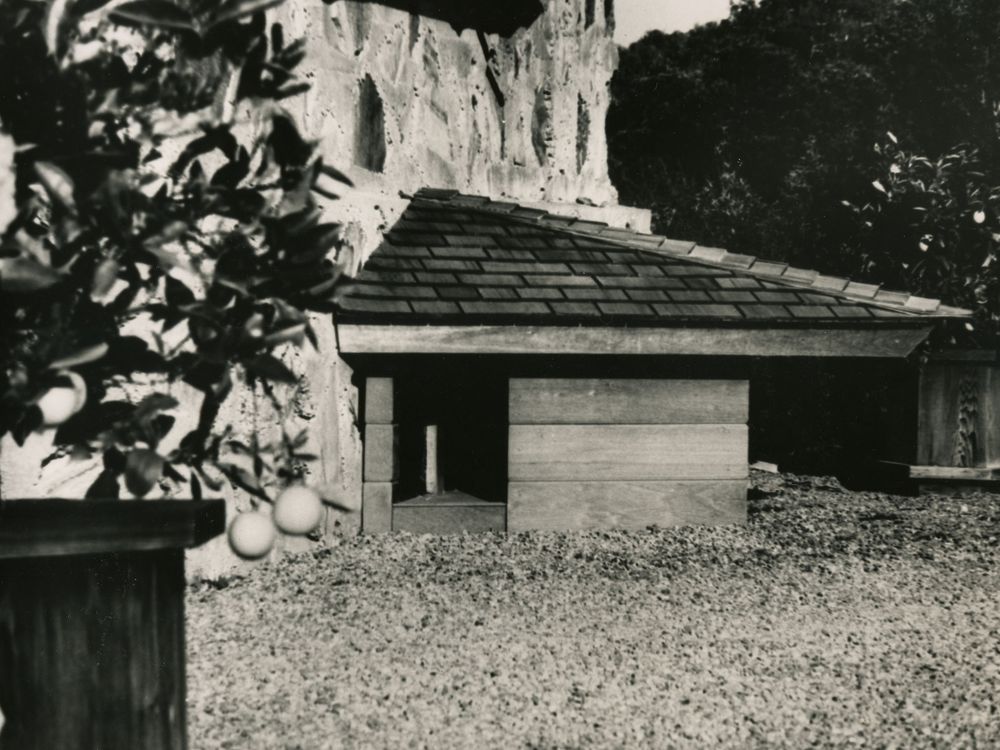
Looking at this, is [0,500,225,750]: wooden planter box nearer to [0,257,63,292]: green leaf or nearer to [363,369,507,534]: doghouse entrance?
[0,257,63,292]: green leaf

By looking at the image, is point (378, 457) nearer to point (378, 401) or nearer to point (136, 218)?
point (378, 401)

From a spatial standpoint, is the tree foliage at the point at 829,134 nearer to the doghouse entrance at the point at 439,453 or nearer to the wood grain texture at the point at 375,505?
the doghouse entrance at the point at 439,453

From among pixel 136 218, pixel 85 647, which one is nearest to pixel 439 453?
pixel 85 647

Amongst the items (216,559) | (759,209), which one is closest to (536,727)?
(216,559)

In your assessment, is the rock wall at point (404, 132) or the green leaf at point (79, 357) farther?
the rock wall at point (404, 132)

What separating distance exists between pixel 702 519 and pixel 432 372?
1908mm

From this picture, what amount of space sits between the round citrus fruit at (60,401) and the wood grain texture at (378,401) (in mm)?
4018

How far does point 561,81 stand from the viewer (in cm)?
947

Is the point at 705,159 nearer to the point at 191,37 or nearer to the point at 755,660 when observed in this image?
the point at 755,660

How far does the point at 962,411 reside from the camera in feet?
26.0

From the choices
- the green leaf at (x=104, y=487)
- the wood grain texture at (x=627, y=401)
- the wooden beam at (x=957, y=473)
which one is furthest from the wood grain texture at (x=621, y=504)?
the green leaf at (x=104, y=487)

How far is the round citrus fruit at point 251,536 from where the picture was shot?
197cm

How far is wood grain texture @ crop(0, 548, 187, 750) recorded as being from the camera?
1.75 metres

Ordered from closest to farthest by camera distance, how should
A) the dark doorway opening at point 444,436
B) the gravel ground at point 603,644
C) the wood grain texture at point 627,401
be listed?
the gravel ground at point 603,644, the wood grain texture at point 627,401, the dark doorway opening at point 444,436
